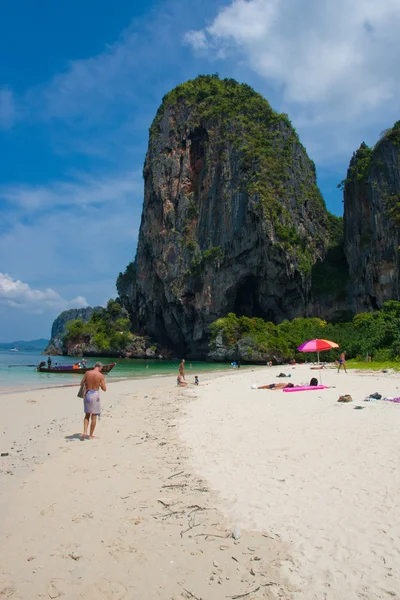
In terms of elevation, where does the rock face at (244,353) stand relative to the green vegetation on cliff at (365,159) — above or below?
below

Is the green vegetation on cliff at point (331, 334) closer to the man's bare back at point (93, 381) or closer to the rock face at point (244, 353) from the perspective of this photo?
the rock face at point (244, 353)

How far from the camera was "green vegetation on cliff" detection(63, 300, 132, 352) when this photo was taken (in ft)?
224

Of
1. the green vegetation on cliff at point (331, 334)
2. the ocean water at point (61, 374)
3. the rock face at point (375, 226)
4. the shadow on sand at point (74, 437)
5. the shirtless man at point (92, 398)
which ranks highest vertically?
the rock face at point (375, 226)

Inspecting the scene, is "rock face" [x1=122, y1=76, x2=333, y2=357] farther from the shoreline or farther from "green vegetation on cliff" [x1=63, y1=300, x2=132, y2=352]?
the shoreline

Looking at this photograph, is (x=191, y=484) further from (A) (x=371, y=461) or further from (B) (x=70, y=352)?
(B) (x=70, y=352)

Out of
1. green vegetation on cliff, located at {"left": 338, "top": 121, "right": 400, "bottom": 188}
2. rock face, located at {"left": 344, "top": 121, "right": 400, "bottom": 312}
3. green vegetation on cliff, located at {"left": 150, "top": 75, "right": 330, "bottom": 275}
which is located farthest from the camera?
green vegetation on cliff, located at {"left": 150, "top": 75, "right": 330, "bottom": 275}

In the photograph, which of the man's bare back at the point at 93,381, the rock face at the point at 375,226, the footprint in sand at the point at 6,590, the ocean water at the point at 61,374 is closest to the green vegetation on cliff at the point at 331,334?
the ocean water at the point at 61,374

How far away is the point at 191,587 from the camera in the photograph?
9.30 feet

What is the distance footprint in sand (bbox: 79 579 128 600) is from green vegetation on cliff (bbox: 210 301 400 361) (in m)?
23.3

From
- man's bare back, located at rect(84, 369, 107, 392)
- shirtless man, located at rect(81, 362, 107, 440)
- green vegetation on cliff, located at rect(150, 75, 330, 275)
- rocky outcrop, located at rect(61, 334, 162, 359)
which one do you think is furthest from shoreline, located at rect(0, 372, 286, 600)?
rocky outcrop, located at rect(61, 334, 162, 359)

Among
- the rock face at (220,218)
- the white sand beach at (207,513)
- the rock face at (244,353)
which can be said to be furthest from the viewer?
the rock face at (220,218)

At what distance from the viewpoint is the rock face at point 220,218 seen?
55.5 m

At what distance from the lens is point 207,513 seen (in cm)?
395

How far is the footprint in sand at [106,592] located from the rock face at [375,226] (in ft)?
151
